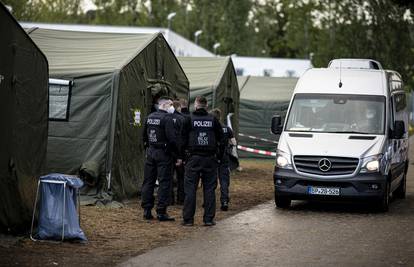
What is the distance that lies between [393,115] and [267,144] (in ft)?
46.5

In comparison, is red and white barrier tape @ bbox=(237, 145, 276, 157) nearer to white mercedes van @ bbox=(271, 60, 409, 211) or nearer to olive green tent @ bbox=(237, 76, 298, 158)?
olive green tent @ bbox=(237, 76, 298, 158)

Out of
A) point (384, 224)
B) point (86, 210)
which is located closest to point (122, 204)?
point (86, 210)

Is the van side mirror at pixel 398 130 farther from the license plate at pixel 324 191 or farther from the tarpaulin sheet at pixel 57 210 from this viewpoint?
the tarpaulin sheet at pixel 57 210

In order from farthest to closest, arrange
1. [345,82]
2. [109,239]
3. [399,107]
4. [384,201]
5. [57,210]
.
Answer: [399,107], [345,82], [384,201], [109,239], [57,210]

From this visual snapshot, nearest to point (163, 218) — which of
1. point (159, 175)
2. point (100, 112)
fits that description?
point (159, 175)

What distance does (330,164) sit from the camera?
1530 centimetres

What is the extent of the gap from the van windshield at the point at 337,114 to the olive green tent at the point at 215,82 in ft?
24.7

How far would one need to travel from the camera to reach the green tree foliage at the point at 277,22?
49.0 metres

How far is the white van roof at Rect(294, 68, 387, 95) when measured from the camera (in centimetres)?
1670

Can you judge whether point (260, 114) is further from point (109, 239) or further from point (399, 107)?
point (109, 239)

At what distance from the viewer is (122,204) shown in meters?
15.8

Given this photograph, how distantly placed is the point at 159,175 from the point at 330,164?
3.22m

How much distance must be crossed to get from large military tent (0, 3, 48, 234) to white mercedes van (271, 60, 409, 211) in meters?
4.98

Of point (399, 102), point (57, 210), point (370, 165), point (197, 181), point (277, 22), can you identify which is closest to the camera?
point (57, 210)
